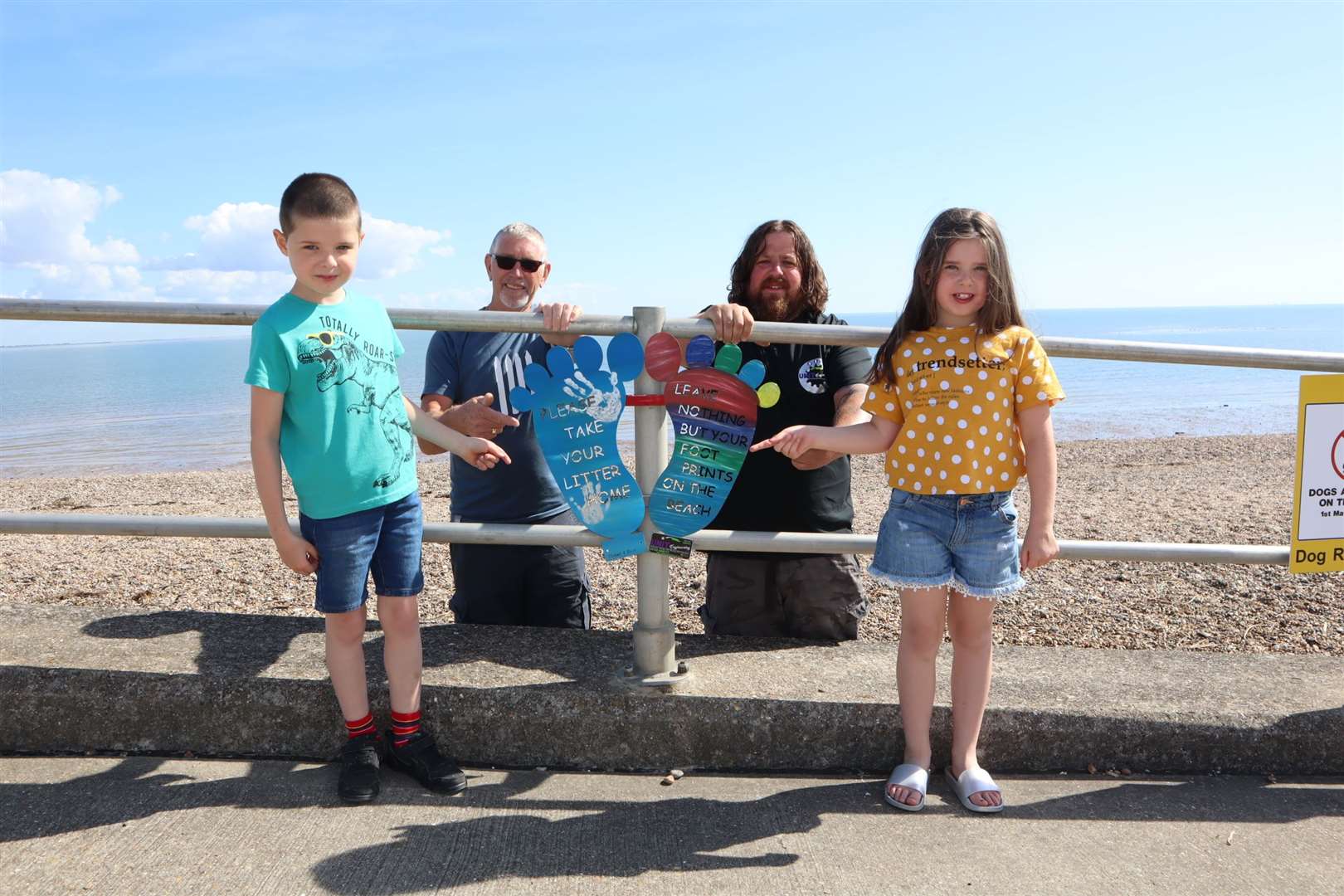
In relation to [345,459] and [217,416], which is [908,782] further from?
[217,416]

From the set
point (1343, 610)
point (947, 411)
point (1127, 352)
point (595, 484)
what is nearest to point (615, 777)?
point (595, 484)

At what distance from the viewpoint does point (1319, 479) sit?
2785mm

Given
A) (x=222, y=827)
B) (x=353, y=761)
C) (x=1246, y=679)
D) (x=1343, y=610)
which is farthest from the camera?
(x=1343, y=610)

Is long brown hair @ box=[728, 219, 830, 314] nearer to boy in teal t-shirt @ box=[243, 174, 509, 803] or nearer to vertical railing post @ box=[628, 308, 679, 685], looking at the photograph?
vertical railing post @ box=[628, 308, 679, 685]

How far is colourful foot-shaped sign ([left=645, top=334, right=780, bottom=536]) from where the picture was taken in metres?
2.55

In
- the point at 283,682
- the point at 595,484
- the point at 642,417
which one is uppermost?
the point at 642,417

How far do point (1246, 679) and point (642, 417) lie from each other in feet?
6.37

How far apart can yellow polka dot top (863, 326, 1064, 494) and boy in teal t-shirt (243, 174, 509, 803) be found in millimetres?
1097

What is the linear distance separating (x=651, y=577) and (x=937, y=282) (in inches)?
43.0

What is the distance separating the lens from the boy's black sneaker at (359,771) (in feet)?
7.86

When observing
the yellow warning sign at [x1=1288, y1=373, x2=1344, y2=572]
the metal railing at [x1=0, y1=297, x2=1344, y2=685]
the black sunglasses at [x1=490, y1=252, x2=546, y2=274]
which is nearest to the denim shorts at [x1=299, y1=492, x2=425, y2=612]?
the metal railing at [x1=0, y1=297, x2=1344, y2=685]

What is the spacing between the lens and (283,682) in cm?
262

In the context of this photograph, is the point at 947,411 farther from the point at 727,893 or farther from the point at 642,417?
the point at 727,893

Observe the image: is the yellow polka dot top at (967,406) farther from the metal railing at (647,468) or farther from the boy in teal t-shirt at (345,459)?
the boy in teal t-shirt at (345,459)
